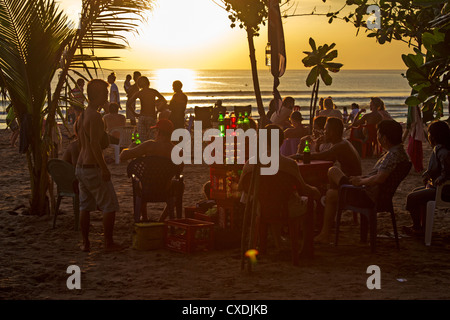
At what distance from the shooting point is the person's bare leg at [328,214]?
7102 millimetres

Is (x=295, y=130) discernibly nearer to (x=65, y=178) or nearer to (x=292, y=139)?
(x=292, y=139)

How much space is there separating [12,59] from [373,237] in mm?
4742

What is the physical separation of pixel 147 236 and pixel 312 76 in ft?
11.9

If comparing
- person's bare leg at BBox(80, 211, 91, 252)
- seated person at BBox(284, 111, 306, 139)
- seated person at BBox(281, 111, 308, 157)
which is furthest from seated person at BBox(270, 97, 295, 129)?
person's bare leg at BBox(80, 211, 91, 252)

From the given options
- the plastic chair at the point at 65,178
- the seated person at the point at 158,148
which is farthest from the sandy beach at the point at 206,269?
the seated person at the point at 158,148

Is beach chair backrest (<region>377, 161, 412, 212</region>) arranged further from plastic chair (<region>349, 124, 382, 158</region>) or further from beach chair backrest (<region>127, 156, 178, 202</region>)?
plastic chair (<region>349, 124, 382, 158</region>)

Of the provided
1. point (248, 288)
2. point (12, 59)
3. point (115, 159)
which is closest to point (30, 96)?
point (12, 59)

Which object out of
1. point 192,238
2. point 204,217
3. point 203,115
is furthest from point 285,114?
point 203,115


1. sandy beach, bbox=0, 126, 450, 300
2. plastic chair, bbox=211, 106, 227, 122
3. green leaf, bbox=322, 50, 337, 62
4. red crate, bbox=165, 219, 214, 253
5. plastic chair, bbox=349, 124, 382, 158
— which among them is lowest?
sandy beach, bbox=0, 126, 450, 300

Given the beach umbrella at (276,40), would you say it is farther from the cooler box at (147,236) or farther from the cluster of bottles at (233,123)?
the cooler box at (147,236)

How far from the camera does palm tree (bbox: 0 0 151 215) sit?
8.26 meters

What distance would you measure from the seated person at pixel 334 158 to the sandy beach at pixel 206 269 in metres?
0.25

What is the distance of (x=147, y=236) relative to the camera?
6.82 meters

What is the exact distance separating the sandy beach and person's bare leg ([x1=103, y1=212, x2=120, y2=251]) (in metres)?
0.09
